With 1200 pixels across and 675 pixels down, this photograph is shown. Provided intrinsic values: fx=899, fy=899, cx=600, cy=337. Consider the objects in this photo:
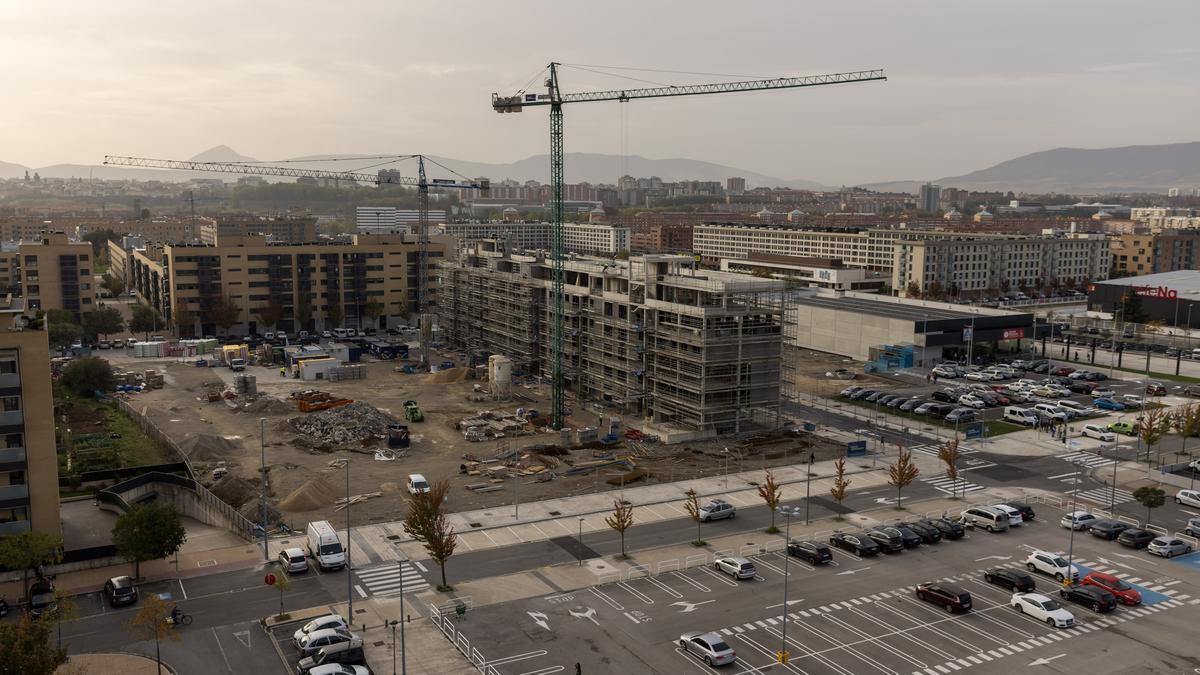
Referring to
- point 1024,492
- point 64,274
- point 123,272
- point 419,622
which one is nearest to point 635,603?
point 419,622

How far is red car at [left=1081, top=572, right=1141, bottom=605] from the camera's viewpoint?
3325 cm

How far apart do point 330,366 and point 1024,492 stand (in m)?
58.1

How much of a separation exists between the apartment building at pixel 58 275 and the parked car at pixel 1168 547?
102 metres

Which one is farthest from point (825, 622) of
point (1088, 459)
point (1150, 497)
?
point (1088, 459)

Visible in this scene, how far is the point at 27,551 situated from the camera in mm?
32094

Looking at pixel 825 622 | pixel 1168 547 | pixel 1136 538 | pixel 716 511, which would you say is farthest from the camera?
pixel 716 511

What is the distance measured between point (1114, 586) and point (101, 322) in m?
97.2

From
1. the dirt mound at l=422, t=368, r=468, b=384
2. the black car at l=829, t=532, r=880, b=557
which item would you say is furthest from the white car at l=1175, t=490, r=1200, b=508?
the dirt mound at l=422, t=368, r=468, b=384

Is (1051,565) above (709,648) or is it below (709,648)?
below

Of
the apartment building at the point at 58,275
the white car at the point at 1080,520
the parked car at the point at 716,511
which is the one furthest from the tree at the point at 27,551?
the apartment building at the point at 58,275

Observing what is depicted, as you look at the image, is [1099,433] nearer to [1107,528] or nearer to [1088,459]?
[1088,459]

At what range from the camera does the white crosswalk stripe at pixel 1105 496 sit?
46250 mm

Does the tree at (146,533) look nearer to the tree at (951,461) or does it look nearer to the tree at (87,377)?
the tree at (951,461)

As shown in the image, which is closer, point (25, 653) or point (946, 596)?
point (25, 653)
